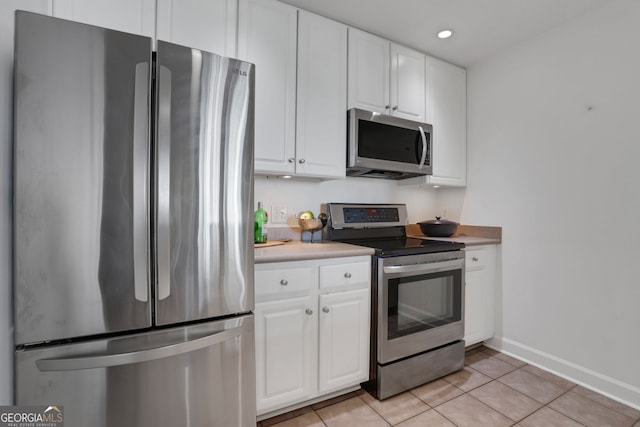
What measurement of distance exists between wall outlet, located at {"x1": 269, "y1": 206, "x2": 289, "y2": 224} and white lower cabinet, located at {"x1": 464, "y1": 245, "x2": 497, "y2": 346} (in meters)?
1.42

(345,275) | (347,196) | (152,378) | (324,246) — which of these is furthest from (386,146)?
(152,378)

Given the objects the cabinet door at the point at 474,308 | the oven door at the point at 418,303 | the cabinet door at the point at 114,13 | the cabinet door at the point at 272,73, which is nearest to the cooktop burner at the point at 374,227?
the oven door at the point at 418,303

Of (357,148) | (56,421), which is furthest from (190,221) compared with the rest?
(357,148)

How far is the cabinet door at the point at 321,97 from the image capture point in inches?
77.0

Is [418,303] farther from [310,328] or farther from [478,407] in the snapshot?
[310,328]

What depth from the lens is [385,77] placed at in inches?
90.0

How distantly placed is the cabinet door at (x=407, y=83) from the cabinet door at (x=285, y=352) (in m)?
1.65

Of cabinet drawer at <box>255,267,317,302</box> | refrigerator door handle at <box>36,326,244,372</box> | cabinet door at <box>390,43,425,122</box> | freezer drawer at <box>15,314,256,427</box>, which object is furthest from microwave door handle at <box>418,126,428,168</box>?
refrigerator door handle at <box>36,326,244,372</box>

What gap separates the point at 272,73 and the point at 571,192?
7.13ft

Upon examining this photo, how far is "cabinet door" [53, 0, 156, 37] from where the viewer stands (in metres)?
1.37

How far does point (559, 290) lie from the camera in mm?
2141

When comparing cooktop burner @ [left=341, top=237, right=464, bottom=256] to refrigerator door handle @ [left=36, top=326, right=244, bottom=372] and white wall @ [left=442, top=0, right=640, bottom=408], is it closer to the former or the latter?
white wall @ [left=442, top=0, right=640, bottom=408]

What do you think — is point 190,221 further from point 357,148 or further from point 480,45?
point 480,45

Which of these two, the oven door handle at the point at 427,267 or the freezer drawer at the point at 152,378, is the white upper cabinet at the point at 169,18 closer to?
the freezer drawer at the point at 152,378
